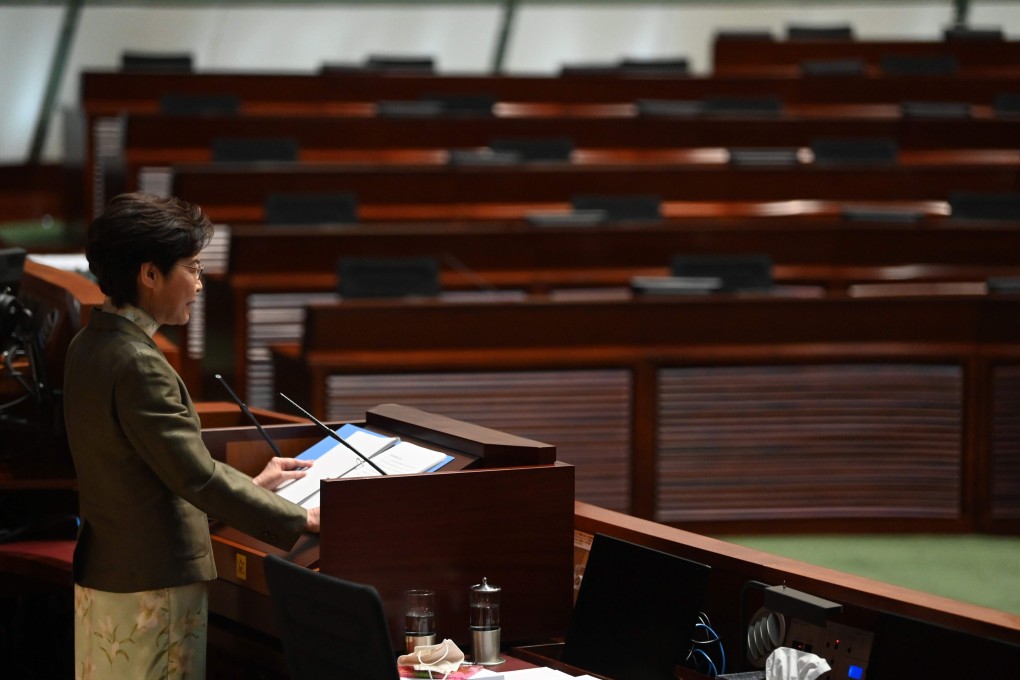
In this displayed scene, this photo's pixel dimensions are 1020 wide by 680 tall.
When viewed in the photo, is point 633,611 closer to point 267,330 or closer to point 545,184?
point 267,330

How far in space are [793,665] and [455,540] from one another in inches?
19.2

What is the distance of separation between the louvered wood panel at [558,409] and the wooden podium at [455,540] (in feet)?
6.36

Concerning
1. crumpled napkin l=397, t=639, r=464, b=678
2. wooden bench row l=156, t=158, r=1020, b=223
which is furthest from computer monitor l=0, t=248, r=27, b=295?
wooden bench row l=156, t=158, r=1020, b=223

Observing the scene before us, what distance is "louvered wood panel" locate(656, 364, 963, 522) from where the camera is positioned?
13.7ft

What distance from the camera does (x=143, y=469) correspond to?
1.84 meters

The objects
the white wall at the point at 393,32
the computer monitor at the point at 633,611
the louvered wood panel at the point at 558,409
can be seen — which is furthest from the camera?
the white wall at the point at 393,32

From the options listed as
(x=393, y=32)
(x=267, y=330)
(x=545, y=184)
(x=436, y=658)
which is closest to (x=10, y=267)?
A: (x=436, y=658)

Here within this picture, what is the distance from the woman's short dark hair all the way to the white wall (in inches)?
277

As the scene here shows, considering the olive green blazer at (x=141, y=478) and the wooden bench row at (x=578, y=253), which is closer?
the olive green blazer at (x=141, y=478)

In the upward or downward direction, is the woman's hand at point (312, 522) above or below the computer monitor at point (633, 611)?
above

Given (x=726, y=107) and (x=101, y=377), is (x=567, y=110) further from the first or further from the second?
(x=101, y=377)

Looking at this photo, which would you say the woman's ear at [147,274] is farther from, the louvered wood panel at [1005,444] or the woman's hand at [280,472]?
the louvered wood panel at [1005,444]

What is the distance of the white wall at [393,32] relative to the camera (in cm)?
845

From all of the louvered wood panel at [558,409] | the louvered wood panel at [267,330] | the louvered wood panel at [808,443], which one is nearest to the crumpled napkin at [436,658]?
the louvered wood panel at [558,409]
